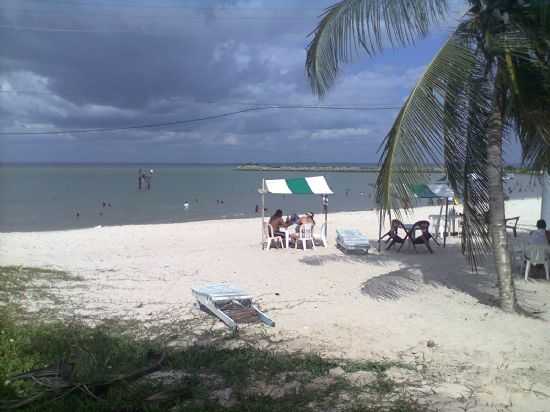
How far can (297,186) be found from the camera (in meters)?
11.9

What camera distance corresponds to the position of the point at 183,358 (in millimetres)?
4477

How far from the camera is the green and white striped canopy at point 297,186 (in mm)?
11836

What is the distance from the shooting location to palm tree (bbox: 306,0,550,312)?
16.4 ft

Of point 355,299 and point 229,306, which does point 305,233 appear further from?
point 229,306

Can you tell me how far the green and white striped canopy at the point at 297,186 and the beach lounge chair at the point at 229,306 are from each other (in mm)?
5502

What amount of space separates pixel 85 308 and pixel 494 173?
5248mm

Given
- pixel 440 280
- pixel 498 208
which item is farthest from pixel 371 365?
pixel 440 280

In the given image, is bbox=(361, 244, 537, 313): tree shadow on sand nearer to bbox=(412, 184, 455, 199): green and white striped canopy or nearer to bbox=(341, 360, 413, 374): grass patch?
bbox=(412, 184, 455, 199): green and white striped canopy

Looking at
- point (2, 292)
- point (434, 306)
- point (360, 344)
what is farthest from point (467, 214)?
Result: point (2, 292)

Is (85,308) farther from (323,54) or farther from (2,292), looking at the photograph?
(323,54)

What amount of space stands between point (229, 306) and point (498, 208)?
340 centimetres

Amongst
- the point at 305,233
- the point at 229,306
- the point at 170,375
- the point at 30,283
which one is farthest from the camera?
the point at 305,233

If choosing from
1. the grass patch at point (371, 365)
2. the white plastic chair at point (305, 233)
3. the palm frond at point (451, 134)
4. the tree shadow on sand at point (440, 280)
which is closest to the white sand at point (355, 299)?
the tree shadow on sand at point (440, 280)

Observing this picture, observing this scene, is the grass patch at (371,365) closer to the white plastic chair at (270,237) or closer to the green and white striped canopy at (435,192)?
the white plastic chair at (270,237)
